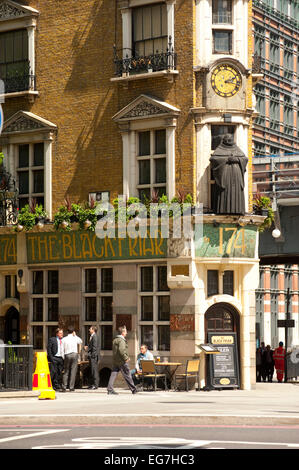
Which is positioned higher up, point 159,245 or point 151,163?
point 151,163

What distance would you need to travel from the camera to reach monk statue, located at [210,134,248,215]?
3266cm

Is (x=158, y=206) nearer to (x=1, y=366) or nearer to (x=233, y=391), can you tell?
(x=233, y=391)

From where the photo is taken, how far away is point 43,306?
36031mm

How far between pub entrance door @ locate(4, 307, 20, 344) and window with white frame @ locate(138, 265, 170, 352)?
17.3 feet

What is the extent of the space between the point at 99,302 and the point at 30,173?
16.4ft

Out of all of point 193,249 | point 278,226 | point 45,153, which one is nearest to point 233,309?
point 193,249

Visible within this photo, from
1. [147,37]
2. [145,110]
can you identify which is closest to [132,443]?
[145,110]

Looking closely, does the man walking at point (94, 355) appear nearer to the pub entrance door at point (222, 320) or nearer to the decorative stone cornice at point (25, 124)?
the pub entrance door at point (222, 320)

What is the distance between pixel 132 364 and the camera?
3362 centimetres

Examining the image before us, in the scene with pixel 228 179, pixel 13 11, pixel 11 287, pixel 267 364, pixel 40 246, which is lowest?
pixel 267 364

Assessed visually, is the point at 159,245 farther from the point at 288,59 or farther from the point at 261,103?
the point at 288,59

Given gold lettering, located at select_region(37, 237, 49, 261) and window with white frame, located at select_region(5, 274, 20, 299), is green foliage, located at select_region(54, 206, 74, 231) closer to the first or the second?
Result: gold lettering, located at select_region(37, 237, 49, 261)

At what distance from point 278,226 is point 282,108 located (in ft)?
142

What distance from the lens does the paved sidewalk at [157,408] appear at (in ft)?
68.0
